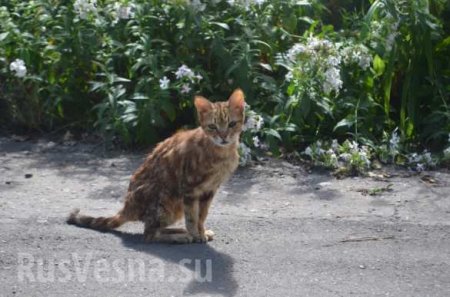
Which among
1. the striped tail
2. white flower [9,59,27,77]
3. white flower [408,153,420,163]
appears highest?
white flower [9,59,27,77]

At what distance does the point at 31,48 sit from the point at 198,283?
4822 mm

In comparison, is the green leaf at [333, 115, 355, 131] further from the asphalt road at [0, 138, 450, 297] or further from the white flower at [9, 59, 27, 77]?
the white flower at [9, 59, 27, 77]

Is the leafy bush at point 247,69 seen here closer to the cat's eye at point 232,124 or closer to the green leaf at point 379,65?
the green leaf at point 379,65

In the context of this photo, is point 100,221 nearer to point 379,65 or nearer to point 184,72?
point 184,72

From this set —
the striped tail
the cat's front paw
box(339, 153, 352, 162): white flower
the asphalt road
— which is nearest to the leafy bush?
box(339, 153, 352, 162): white flower

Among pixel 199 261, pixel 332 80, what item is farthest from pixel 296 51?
pixel 199 261

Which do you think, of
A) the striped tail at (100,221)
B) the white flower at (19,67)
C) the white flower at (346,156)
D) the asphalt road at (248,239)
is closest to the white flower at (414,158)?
the asphalt road at (248,239)

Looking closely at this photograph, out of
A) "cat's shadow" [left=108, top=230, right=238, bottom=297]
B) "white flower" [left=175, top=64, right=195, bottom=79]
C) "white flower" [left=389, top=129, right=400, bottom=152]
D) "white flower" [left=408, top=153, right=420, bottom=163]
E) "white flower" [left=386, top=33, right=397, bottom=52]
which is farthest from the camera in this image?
"white flower" [left=386, top=33, right=397, bottom=52]

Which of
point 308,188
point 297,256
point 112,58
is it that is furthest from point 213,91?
point 297,256

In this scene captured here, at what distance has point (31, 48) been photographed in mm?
10148

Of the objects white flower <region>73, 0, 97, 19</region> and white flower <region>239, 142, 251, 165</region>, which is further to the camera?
white flower <region>73, 0, 97, 19</region>

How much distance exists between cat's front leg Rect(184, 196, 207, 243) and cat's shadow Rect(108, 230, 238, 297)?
8cm

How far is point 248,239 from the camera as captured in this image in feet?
23.4

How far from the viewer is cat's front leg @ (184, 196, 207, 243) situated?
7051mm
